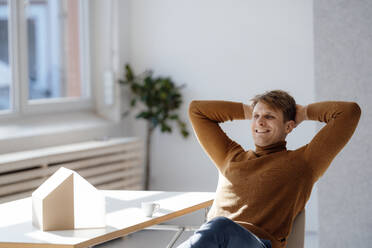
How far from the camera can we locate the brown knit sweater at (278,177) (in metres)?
2.27

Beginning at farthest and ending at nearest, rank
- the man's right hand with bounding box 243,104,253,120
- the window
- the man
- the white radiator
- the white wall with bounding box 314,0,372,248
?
the window, the white radiator, the white wall with bounding box 314,0,372,248, the man's right hand with bounding box 243,104,253,120, the man

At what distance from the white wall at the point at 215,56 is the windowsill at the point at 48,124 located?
1.48 feet

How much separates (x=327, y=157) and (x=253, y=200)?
1.16 ft

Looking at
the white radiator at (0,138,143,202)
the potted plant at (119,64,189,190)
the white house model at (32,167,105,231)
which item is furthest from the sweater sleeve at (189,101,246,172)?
the potted plant at (119,64,189,190)

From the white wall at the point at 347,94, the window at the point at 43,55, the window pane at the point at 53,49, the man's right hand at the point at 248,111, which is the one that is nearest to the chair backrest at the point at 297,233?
the man's right hand at the point at 248,111

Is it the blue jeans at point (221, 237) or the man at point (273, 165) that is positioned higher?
the man at point (273, 165)

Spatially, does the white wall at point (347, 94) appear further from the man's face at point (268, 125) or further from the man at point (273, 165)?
the man's face at point (268, 125)

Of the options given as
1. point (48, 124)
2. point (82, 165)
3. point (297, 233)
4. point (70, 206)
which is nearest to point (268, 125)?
point (297, 233)

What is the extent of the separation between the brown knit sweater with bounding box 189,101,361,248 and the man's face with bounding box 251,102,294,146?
0.04m

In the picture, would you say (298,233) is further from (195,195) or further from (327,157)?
(195,195)

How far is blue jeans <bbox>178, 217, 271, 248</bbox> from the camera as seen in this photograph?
1946 mm

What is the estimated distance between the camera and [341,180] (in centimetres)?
343

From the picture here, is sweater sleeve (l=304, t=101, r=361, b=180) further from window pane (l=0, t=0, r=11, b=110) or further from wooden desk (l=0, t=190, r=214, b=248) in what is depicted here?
window pane (l=0, t=0, r=11, b=110)

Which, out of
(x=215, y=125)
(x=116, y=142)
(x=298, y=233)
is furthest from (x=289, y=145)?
(x=298, y=233)
